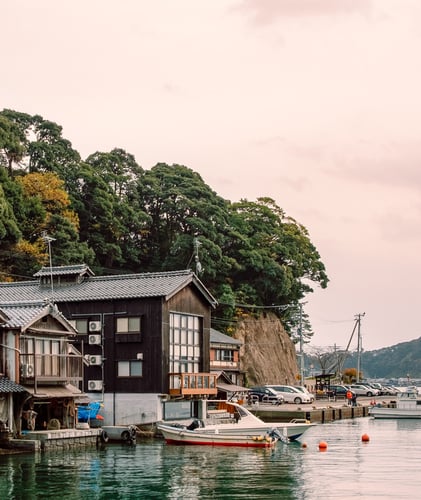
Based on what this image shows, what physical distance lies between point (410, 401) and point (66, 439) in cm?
4568

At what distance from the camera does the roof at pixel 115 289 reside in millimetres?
59562

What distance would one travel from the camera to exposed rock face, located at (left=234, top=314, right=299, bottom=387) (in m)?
97.9

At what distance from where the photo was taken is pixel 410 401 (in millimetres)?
83812

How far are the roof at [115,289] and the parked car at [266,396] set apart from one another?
65.6 feet

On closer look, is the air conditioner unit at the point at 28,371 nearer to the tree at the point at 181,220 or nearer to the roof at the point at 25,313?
the roof at the point at 25,313

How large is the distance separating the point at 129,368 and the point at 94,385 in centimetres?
268

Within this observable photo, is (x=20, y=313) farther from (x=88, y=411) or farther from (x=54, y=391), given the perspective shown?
(x=88, y=411)

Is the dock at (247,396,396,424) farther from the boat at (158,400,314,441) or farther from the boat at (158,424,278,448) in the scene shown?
the boat at (158,424,278,448)

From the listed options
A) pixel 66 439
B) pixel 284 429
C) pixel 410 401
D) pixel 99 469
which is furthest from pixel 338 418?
pixel 99 469

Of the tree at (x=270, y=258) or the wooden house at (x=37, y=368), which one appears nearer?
the wooden house at (x=37, y=368)

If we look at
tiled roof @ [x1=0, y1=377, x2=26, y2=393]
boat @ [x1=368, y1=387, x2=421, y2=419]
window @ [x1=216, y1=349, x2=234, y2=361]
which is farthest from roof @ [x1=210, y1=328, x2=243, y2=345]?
tiled roof @ [x1=0, y1=377, x2=26, y2=393]

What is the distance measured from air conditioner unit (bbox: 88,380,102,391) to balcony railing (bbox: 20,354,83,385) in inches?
254

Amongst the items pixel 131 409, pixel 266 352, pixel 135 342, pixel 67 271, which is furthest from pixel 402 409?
pixel 67 271

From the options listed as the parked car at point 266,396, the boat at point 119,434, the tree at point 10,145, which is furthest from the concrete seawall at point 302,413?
the tree at point 10,145
